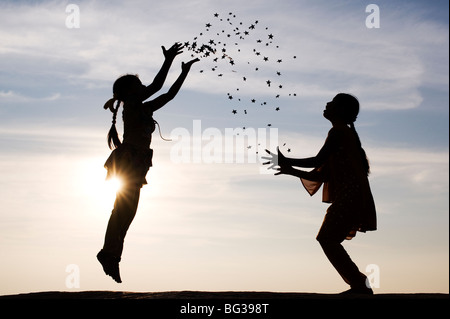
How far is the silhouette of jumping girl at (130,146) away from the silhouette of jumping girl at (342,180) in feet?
6.02

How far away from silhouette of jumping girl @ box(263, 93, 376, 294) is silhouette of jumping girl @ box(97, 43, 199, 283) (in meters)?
1.83

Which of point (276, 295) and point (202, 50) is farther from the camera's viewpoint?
point (202, 50)

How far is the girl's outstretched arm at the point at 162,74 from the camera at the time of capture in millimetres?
9984

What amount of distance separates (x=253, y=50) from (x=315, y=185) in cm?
223

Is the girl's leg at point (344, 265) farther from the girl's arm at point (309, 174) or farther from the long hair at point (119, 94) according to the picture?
the long hair at point (119, 94)

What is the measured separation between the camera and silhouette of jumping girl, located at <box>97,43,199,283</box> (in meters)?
9.77

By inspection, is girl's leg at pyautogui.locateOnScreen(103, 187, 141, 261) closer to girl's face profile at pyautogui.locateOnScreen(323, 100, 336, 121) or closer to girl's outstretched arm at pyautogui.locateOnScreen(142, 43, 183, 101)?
girl's outstretched arm at pyautogui.locateOnScreen(142, 43, 183, 101)

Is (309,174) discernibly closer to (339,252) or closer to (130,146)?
(339,252)

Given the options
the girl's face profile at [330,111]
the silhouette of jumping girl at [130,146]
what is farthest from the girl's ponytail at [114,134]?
the girl's face profile at [330,111]

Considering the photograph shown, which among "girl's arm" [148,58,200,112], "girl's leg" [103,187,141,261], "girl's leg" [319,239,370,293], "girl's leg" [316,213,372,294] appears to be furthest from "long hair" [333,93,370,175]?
"girl's leg" [103,187,141,261]

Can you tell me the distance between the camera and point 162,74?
32.7ft
